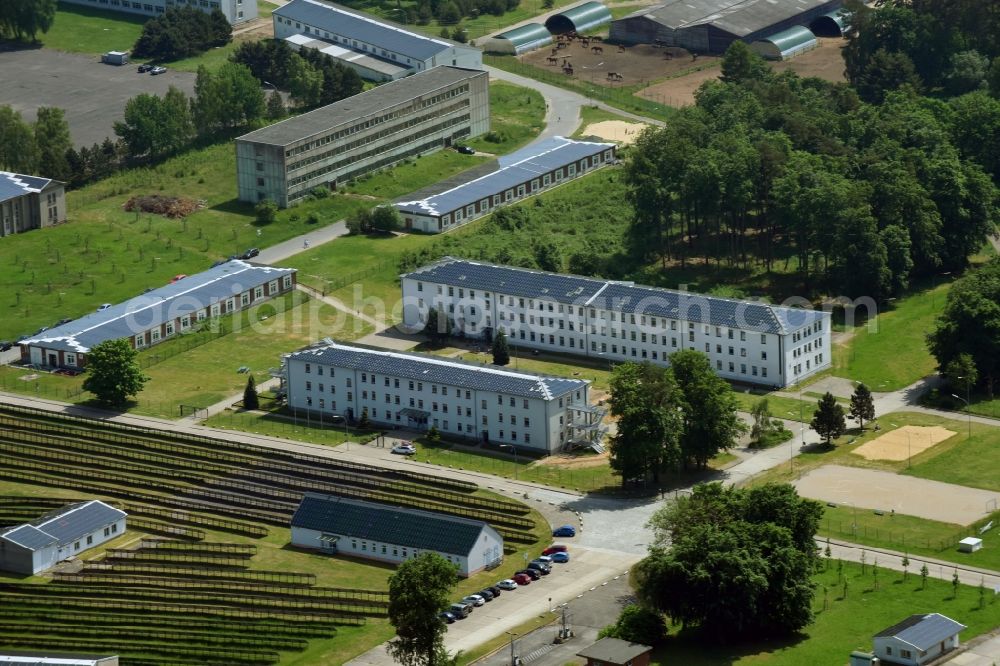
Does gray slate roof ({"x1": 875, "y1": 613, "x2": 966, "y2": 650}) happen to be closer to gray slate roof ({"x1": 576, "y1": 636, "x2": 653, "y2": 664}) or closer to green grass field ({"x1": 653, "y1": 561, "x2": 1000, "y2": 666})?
green grass field ({"x1": 653, "y1": 561, "x2": 1000, "y2": 666})

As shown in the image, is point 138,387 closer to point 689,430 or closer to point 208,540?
point 208,540

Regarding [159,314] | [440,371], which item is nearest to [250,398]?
[440,371]

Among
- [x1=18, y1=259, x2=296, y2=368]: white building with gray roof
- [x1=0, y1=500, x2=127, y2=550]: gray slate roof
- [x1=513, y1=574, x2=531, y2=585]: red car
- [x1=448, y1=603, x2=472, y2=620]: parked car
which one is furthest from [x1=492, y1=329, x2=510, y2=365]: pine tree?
[x1=448, y1=603, x2=472, y2=620]: parked car

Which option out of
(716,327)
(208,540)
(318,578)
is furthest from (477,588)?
(716,327)

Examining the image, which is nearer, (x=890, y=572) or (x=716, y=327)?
(x=890, y=572)

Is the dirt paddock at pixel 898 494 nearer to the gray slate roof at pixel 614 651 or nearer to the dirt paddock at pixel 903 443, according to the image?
the dirt paddock at pixel 903 443

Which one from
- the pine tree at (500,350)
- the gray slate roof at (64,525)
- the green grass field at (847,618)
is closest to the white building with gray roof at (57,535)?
the gray slate roof at (64,525)
